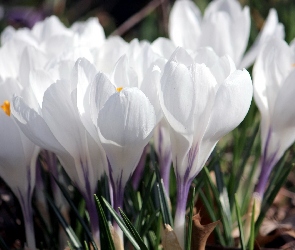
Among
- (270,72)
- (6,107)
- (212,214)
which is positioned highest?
(6,107)

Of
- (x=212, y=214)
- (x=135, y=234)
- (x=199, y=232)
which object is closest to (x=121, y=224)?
(x=135, y=234)

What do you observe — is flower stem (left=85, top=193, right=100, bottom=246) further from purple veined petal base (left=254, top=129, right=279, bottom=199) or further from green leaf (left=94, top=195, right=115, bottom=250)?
purple veined petal base (left=254, top=129, right=279, bottom=199)

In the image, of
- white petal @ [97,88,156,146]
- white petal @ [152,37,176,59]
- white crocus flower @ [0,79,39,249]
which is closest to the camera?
white petal @ [97,88,156,146]

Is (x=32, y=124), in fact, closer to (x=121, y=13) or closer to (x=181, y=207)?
(x=181, y=207)

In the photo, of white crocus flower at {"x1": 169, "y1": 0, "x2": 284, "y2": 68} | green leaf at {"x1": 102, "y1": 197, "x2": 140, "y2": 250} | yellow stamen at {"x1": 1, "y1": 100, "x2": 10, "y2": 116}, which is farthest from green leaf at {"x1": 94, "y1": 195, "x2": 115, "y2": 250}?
white crocus flower at {"x1": 169, "y1": 0, "x2": 284, "y2": 68}

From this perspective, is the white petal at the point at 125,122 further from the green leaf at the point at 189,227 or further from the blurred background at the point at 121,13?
the blurred background at the point at 121,13

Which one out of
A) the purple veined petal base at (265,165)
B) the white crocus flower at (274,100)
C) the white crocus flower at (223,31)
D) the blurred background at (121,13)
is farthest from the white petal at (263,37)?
the blurred background at (121,13)
